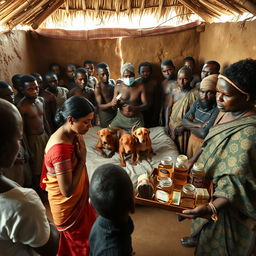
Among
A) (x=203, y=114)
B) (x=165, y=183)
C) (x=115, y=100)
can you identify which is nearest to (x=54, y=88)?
(x=115, y=100)

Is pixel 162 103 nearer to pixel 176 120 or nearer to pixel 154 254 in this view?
pixel 176 120

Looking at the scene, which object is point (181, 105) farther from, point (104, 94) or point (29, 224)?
point (29, 224)

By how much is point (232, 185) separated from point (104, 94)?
108 inches

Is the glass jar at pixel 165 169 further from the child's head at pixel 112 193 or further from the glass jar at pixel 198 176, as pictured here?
the child's head at pixel 112 193

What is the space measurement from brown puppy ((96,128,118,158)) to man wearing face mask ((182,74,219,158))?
3.45 ft

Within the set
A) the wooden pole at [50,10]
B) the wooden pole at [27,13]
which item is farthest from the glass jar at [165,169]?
the wooden pole at [50,10]

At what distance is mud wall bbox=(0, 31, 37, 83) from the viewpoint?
3.06 m

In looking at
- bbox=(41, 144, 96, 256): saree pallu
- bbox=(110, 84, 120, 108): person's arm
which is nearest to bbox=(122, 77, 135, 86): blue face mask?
bbox=(110, 84, 120, 108): person's arm

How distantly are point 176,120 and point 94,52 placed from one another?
227 cm

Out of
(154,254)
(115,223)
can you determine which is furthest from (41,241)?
(154,254)

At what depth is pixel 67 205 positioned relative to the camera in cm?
177

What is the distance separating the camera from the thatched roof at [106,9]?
117 inches

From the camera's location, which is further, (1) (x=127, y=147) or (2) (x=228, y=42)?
(2) (x=228, y=42)

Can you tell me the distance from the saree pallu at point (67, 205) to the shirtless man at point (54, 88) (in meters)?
2.03
